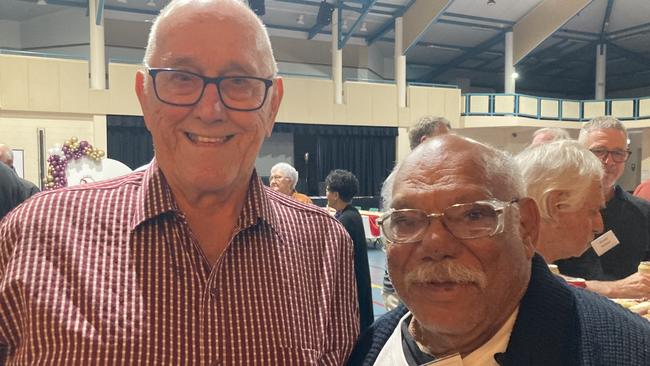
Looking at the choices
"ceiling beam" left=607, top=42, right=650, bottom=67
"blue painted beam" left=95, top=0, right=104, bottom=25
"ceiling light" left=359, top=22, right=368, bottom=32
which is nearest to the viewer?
"blue painted beam" left=95, top=0, right=104, bottom=25

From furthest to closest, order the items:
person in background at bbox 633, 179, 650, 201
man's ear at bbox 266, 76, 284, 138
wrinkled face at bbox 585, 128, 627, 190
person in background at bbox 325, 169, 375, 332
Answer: person in background at bbox 633, 179, 650, 201, person in background at bbox 325, 169, 375, 332, wrinkled face at bbox 585, 128, 627, 190, man's ear at bbox 266, 76, 284, 138

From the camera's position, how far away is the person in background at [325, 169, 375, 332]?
Answer: 3312 millimetres

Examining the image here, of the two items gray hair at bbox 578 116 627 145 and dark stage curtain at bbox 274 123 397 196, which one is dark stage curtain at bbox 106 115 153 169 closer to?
dark stage curtain at bbox 274 123 397 196

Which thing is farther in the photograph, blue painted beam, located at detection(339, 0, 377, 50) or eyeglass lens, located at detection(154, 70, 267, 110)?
blue painted beam, located at detection(339, 0, 377, 50)

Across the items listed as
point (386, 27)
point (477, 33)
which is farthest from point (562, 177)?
point (477, 33)

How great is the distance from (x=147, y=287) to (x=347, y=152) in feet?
46.5

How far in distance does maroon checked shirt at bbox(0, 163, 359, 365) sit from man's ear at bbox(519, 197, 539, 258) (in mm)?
505

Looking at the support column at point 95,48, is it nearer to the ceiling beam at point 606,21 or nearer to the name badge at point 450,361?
the name badge at point 450,361

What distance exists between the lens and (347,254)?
1.47m

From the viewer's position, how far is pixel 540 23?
15.1 meters

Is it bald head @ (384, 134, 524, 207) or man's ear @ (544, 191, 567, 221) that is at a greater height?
bald head @ (384, 134, 524, 207)

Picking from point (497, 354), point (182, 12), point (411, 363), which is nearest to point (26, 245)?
point (182, 12)

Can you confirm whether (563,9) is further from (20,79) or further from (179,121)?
(179,121)

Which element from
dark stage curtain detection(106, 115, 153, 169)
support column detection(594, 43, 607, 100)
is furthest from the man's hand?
support column detection(594, 43, 607, 100)
